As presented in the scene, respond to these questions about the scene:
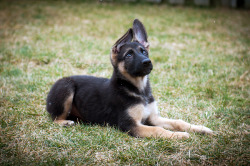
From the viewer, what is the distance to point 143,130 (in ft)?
11.2

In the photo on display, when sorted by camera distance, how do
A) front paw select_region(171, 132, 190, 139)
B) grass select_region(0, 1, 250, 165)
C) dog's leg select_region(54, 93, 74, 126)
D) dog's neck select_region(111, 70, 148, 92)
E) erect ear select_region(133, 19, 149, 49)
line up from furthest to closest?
1. erect ear select_region(133, 19, 149, 49)
2. dog's leg select_region(54, 93, 74, 126)
3. dog's neck select_region(111, 70, 148, 92)
4. front paw select_region(171, 132, 190, 139)
5. grass select_region(0, 1, 250, 165)

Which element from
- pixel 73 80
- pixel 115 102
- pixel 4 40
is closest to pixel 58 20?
pixel 4 40

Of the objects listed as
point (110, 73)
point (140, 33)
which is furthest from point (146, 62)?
point (110, 73)

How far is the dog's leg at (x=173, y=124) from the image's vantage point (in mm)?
3539

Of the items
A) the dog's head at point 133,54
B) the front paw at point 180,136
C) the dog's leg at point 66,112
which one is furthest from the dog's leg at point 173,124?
the dog's leg at point 66,112

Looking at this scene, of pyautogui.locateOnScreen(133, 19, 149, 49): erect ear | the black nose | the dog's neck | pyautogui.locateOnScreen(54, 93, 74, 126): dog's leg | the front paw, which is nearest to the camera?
the front paw

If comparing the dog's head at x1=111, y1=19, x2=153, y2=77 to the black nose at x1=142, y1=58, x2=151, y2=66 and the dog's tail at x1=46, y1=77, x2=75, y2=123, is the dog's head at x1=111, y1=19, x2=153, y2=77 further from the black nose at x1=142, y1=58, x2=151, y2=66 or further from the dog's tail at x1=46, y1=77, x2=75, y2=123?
the dog's tail at x1=46, y1=77, x2=75, y2=123

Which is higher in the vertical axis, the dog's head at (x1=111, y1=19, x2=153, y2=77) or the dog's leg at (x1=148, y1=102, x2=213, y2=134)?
the dog's head at (x1=111, y1=19, x2=153, y2=77)

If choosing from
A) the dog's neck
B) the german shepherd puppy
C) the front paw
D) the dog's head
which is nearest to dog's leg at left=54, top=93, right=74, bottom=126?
the german shepherd puppy

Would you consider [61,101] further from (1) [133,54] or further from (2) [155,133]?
(2) [155,133]

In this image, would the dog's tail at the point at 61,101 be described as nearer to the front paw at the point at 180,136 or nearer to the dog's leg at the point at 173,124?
the dog's leg at the point at 173,124

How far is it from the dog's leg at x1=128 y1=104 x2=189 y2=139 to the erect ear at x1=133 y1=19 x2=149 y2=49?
1.15 m

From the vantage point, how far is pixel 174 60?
22.5 feet

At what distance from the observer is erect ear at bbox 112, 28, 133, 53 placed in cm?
389
